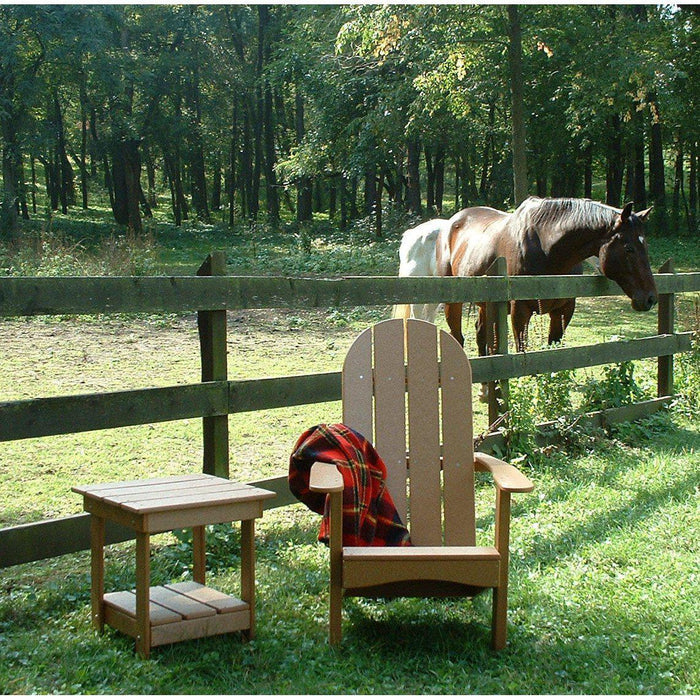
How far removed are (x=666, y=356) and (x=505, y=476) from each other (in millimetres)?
4804

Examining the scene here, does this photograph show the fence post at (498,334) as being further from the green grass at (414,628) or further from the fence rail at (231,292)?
the green grass at (414,628)

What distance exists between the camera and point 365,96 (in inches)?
1121

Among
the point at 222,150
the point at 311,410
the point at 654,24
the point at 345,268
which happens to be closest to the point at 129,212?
the point at 222,150

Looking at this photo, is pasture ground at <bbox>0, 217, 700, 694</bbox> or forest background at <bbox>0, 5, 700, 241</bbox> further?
forest background at <bbox>0, 5, 700, 241</bbox>

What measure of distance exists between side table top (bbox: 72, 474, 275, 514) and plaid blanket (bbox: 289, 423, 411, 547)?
0.27 m

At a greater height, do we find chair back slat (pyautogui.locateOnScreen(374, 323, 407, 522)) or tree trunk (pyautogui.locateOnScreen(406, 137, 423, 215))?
tree trunk (pyautogui.locateOnScreen(406, 137, 423, 215))

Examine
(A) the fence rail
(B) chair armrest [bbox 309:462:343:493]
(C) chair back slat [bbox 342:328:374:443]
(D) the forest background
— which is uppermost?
(D) the forest background

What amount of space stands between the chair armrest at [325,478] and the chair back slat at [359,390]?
16.9 inches

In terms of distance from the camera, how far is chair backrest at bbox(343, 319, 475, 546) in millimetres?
3891

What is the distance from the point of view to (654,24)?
17047mm

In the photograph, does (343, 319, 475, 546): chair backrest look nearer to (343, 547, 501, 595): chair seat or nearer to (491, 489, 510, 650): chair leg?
(491, 489, 510, 650): chair leg

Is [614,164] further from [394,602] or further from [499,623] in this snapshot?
[499,623]

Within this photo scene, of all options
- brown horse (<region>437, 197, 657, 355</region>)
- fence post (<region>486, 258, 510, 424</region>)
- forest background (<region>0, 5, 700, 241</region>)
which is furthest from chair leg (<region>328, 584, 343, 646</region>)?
forest background (<region>0, 5, 700, 241</region>)

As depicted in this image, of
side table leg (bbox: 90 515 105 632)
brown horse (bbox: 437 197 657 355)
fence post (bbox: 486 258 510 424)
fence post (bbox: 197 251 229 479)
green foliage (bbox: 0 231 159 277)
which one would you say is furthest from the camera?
green foliage (bbox: 0 231 159 277)
